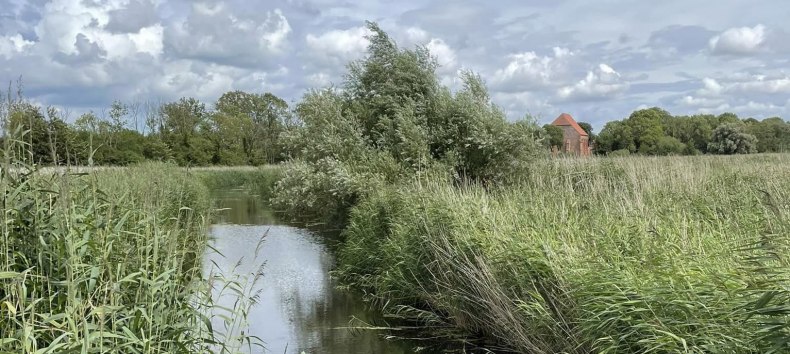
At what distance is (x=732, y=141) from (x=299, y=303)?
4418cm

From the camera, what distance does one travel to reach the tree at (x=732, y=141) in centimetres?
4372

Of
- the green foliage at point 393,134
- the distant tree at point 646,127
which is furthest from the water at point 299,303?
the distant tree at point 646,127

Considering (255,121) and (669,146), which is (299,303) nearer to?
(669,146)

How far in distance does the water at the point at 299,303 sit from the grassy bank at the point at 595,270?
26.1 inches

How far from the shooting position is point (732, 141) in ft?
149

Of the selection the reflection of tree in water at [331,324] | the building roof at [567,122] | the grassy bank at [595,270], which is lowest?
the reflection of tree in water at [331,324]

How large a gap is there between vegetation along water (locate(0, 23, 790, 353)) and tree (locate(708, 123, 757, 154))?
28.8m

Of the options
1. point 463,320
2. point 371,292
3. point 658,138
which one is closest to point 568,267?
point 463,320

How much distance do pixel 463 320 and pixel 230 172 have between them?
4121cm

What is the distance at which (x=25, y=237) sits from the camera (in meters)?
4.66

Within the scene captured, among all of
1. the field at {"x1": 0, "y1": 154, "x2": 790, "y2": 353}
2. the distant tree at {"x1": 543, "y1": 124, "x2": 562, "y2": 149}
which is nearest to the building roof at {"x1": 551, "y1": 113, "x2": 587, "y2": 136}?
the distant tree at {"x1": 543, "y1": 124, "x2": 562, "y2": 149}

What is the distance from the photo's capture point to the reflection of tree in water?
829 cm

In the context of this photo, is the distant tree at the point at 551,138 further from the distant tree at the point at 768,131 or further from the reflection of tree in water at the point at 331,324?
the distant tree at the point at 768,131

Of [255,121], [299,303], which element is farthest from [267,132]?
[299,303]
